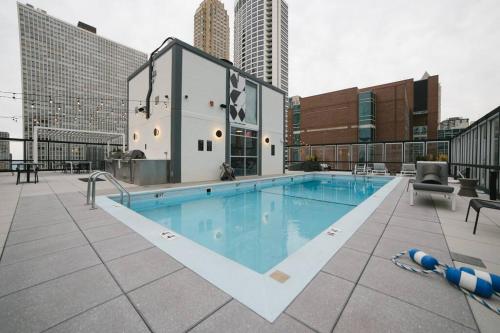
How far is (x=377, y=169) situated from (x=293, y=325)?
13704 mm

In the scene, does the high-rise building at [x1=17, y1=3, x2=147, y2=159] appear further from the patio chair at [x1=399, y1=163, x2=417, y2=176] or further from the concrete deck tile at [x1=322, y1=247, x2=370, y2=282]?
the patio chair at [x1=399, y1=163, x2=417, y2=176]

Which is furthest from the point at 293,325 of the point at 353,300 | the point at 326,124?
the point at 326,124

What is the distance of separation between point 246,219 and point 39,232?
11.2 ft

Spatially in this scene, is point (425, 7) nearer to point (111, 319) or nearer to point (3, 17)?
point (111, 319)

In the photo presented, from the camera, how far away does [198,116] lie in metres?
8.89

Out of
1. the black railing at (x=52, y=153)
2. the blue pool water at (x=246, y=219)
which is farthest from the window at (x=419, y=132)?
the black railing at (x=52, y=153)

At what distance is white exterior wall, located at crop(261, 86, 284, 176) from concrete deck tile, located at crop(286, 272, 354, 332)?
10969mm

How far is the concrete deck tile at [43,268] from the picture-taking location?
5.05 feet

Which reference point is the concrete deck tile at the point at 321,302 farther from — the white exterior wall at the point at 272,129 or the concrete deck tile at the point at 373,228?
the white exterior wall at the point at 272,129

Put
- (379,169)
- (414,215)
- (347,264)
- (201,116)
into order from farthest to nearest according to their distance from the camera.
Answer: (379,169) < (201,116) < (414,215) < (347,264)

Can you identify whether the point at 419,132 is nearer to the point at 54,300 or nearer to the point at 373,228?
the point at 373,228

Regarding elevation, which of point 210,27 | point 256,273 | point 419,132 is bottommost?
point 256,273

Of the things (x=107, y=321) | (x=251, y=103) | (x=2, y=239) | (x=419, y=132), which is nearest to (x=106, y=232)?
(x=2, y=239)

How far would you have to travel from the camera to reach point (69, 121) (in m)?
15.6
